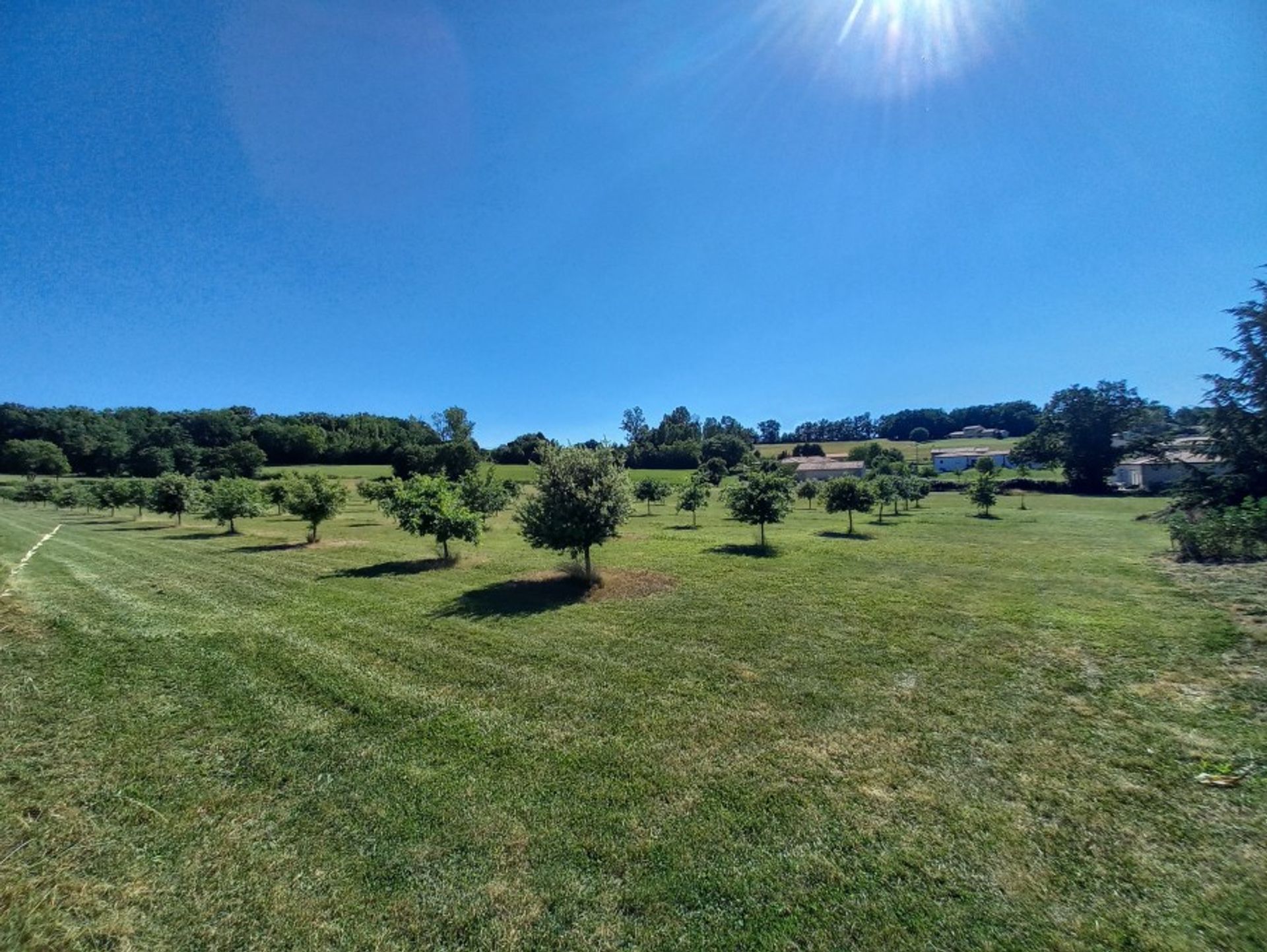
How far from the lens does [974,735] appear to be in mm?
6297

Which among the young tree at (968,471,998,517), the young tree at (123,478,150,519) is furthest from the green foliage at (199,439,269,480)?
the young tree at (968,471,998,517)

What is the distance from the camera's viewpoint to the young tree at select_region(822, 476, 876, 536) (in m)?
28.1

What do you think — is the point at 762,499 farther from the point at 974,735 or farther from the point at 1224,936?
the point at 1224,936

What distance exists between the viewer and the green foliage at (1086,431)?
174ft

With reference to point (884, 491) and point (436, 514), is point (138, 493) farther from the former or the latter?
point (884, 491)

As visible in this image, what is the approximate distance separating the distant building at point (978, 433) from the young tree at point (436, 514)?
475 ft

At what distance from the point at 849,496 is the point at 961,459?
77623 millimetres

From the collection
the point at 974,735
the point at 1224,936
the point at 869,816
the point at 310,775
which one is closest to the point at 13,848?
the point at 310,775

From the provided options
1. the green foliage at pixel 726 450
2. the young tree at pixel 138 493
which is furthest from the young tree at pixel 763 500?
the green foliage at pixel 726 450

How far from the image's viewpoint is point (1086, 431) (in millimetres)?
55188

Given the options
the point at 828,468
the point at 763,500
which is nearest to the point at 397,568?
the point at 763,500

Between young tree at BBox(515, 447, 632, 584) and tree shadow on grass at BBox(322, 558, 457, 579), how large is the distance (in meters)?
5.07

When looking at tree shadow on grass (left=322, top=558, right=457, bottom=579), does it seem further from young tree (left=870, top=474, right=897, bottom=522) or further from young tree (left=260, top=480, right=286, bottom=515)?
young tree (left=870, top=474, right=897, bottom=522)

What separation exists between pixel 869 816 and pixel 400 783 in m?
4.96
